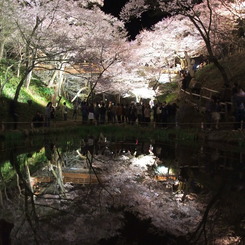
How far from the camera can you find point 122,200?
5.40 metres

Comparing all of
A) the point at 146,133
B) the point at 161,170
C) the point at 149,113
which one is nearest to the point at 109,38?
the point at 149,113

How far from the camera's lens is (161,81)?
110ft

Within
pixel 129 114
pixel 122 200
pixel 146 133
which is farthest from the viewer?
pixel 129 114

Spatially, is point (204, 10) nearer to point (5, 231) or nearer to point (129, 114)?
point (129, 114)

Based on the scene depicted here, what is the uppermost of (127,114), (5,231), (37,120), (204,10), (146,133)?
(204,10)

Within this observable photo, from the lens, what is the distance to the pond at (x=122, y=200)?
382cm

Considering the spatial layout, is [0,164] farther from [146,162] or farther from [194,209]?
[194,209]

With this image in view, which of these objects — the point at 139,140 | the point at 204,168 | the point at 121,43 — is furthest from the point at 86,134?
the point at 121,43

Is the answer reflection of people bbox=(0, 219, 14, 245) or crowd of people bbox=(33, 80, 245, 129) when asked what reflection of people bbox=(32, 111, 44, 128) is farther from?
reflection of people bbox=(0, 219, 14, 245)

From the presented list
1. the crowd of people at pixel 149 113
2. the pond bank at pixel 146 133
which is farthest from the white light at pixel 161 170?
the crowd of people at pixel 149 113

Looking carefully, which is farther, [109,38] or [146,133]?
[109,38]

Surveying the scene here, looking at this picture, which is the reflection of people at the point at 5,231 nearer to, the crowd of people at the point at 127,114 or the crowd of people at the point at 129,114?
the crowd of people at the point at 127,114

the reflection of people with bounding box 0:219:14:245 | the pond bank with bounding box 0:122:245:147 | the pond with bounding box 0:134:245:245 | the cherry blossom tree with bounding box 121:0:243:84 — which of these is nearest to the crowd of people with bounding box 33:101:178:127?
the pond bank with bounding box 0:122:245:147

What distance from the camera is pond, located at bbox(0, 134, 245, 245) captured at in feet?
12.5
